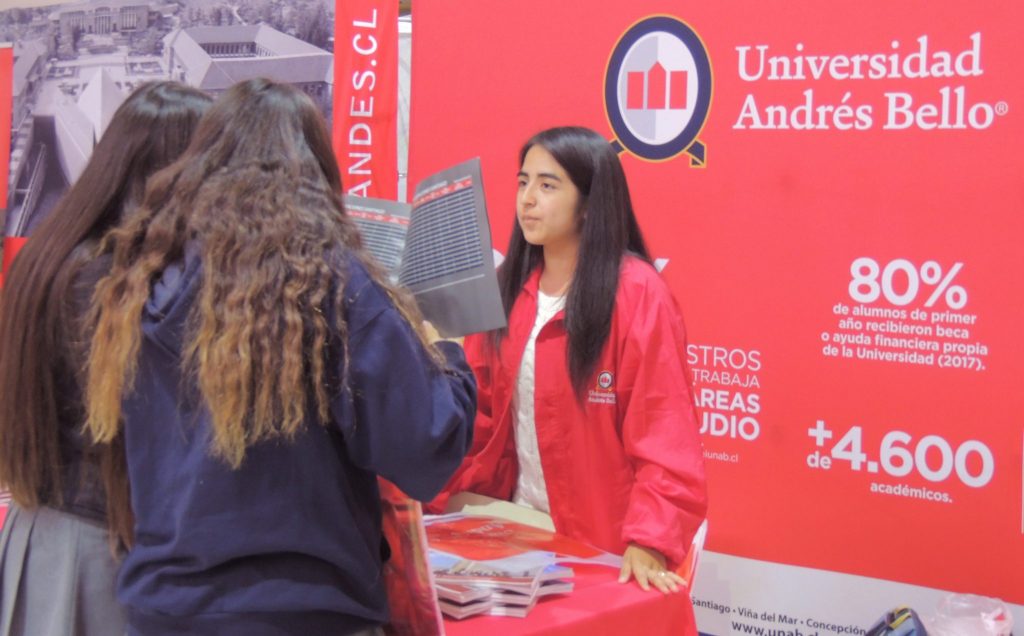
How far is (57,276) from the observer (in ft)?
4.90

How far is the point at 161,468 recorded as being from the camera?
4.37ft

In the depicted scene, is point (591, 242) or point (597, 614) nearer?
point (597, 614)

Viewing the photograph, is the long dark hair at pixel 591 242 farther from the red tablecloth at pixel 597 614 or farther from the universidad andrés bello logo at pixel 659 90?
the universidad andrés bello logo at pixel 659 90

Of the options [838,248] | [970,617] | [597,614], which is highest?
[838,248]

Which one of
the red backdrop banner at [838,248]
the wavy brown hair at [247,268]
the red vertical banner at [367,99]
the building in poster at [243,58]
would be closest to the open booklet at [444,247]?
the wavy brown hair at [247,268]

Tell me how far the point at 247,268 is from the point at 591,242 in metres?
1.21

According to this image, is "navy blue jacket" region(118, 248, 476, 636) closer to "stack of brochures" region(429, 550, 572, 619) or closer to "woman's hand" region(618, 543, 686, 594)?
"stack of brochures" region(429, 550, 572, 619)

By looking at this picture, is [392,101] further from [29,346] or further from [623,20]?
[29,346]

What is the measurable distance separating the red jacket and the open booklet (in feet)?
1.94

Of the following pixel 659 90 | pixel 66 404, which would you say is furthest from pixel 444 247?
pixel 659 90

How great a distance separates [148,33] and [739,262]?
284cm

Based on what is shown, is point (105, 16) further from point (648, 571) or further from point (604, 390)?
point (648, 571)

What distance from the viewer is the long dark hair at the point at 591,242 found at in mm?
2287

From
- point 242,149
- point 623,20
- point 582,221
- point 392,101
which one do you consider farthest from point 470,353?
point 392,101
